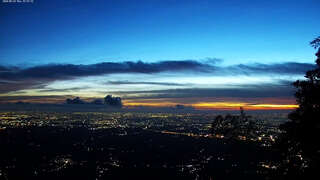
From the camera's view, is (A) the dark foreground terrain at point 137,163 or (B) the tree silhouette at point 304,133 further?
(A) the dark foreground terrain at point 137,163

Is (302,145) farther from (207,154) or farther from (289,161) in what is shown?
(207,154)

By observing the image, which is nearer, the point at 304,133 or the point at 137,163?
the point at 304,133

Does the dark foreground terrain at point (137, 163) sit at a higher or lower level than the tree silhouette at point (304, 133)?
lower

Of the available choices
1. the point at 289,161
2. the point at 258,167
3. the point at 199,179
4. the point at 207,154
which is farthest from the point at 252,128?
the point at 289,161

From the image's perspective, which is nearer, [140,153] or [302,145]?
[302,145]

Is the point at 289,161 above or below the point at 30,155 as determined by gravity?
above

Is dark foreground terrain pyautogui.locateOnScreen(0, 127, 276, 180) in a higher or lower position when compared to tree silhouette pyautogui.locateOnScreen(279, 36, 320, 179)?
lower

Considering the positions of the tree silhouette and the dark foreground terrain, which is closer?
the tree silhouette

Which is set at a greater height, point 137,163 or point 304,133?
point 304,133
